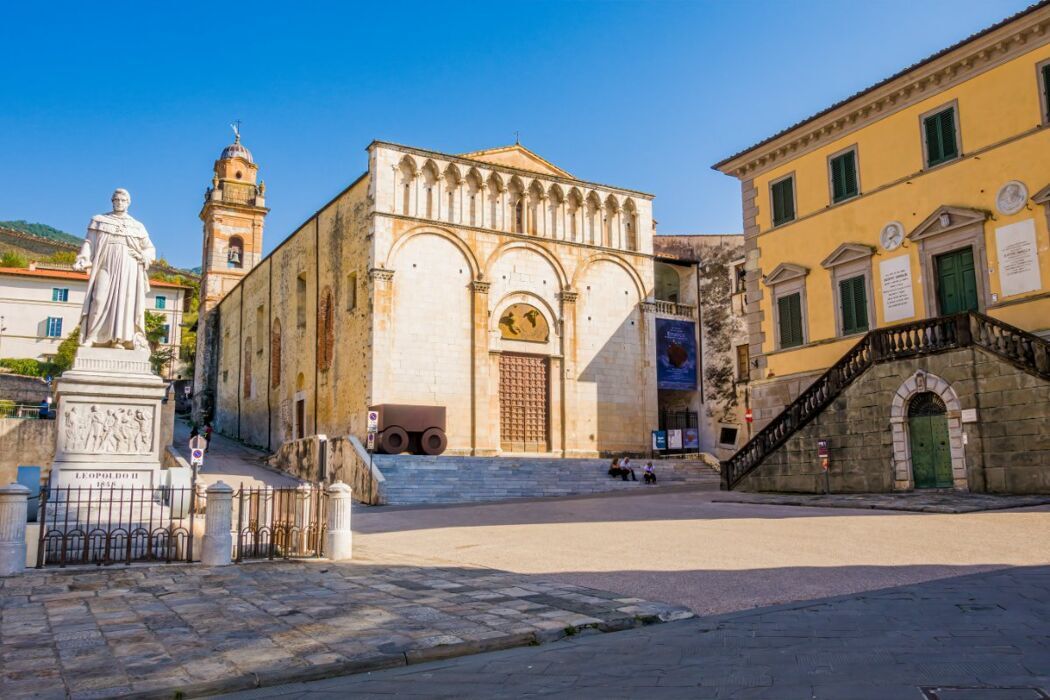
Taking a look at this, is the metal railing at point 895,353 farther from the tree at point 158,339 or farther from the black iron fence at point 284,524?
the tree at point 158,339

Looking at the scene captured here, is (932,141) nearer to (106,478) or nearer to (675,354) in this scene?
(675,354)

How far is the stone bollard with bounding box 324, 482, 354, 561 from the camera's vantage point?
11805 mm

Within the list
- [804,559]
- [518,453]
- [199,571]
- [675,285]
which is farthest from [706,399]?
[199,571]

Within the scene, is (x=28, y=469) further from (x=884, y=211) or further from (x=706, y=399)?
(x=706, y=399)

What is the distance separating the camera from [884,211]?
73.0ft

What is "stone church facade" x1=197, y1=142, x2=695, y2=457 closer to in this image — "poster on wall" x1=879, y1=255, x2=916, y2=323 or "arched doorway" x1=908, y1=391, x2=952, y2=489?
"poster on wall" x1=879, y1=255, x2=916, y2=323

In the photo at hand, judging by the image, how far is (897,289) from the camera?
71.4 ft

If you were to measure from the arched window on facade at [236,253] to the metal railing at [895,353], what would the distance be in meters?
41.6

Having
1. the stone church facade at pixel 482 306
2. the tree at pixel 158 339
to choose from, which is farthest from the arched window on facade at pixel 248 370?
the tree at pixel 158 339

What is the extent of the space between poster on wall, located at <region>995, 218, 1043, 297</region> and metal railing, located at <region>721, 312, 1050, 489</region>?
4.96 ft

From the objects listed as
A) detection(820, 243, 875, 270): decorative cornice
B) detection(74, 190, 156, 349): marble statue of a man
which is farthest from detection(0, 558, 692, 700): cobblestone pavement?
detection(820, 243, 875, 270): decorative cornice

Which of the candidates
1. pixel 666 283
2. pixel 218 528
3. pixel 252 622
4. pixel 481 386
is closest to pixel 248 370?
pixel 481 386

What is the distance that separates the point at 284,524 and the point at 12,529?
3.32 meters

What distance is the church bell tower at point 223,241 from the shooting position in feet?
180
